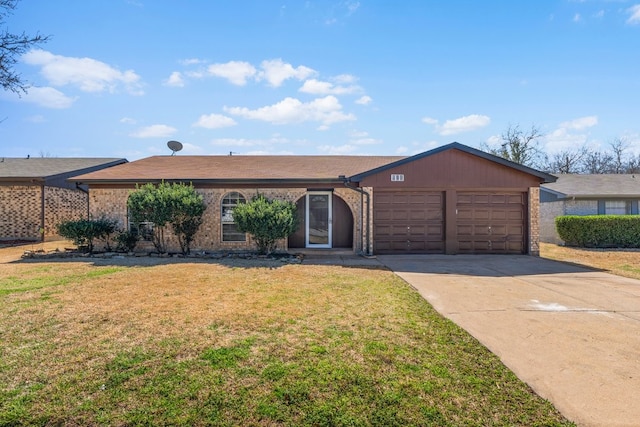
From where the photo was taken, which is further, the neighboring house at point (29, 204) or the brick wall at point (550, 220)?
the brick wall at point (550, 220)

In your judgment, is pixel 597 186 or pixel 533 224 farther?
pixel 597 186

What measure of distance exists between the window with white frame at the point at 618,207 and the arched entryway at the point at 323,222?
13.3 m

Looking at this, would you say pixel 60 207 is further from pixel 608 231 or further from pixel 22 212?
pixel 608 231

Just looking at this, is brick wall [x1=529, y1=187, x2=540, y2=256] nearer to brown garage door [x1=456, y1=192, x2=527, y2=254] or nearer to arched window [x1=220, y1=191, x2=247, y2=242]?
brown garage door [x1=456, y1=192, x2=527, y2=254]

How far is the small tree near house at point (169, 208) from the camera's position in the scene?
412 inches

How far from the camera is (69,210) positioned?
16.1 m

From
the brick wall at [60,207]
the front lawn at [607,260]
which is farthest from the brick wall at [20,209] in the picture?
the front lawn at [607,260]

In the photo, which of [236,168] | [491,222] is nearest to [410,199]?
[491,222]

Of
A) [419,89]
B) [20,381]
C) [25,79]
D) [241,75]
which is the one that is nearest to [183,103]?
[241,75]

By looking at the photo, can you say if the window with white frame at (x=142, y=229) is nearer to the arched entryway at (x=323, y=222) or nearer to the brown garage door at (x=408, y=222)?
the arched entryway at (x=323, y=222)

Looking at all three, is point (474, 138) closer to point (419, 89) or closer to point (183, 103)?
point (419, 89)

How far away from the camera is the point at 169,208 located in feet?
34.6

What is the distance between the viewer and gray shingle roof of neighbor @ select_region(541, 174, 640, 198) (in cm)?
1559

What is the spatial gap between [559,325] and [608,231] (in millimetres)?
13205
